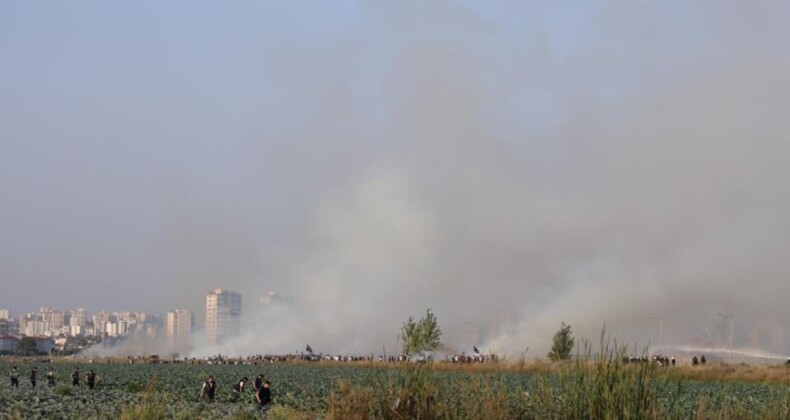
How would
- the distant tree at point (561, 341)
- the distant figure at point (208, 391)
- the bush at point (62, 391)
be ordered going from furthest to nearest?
1. the distant tree at point (561, 341)
2. the bush at point (62, 391)
3. the distant figure at point (208, 391)

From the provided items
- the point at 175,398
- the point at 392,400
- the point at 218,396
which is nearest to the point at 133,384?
the point at 218,396

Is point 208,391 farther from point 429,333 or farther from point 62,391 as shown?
point 429,333

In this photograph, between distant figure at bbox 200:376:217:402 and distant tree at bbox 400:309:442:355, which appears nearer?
distant figure at bbox 200:376:217:402

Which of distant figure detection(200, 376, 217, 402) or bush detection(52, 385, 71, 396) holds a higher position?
distant figure detection(200, 376, 217, 402)

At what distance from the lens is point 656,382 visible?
18.1 meters

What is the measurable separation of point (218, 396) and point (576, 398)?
1624 inches

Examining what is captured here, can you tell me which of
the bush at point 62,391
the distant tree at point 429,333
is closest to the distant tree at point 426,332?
the distant tree at point 429,333

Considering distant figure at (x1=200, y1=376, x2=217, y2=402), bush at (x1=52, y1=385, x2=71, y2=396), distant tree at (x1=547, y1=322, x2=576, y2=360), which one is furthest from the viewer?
distant tree at (x1=547, y1=322, x2=576, y2=360)

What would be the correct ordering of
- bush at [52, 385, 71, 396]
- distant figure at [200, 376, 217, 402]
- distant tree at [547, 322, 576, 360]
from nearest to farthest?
distant figure at [200, 376, 217, 402], bush at [52, 385, 71, 396], distant tree at [547, 322, 576, 360]

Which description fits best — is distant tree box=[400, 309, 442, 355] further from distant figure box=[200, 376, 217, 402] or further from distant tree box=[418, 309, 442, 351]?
distant figure box=[200, 376, 217, 402]

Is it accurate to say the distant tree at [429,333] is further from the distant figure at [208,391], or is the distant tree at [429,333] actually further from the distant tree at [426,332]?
the distant figure at [208,391]

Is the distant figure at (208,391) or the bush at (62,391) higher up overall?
the distant figure at (208,391)

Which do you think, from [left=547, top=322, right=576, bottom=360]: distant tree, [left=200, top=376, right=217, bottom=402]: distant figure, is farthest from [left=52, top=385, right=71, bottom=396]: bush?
[left=547, top=322, right=576, bottom=360]: distant tree

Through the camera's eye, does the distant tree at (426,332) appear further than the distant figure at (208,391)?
Yes
